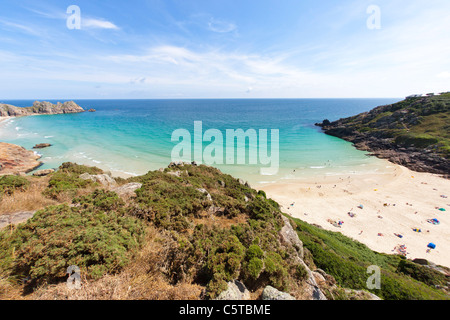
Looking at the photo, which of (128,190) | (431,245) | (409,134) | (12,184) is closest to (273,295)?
(128,190)

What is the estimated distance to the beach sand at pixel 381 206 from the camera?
68.7ft

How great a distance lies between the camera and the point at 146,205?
9.56m

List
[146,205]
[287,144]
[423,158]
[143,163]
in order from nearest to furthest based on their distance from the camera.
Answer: [146,205] → [143,163] → [423,158] → [287,144]

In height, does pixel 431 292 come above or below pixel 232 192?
below

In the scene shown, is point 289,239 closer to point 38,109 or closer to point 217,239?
point 217,239

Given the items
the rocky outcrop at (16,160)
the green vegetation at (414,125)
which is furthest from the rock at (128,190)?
the green vegetation at (414,125)

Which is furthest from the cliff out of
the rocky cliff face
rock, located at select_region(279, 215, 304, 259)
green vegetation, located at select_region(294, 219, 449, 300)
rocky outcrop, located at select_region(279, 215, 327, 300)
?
the rocky cliff face

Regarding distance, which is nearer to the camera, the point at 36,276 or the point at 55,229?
the point at 36,276

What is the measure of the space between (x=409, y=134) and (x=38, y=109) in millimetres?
224429

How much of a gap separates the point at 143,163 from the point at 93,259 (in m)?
37.0

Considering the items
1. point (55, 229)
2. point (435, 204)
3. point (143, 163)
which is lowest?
point (435, 204)

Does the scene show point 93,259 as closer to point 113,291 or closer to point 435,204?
point 113,291

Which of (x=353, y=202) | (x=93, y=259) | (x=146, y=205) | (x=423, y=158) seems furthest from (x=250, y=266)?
(x=423, y=158)

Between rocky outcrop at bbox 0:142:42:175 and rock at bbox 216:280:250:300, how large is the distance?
44.0m
